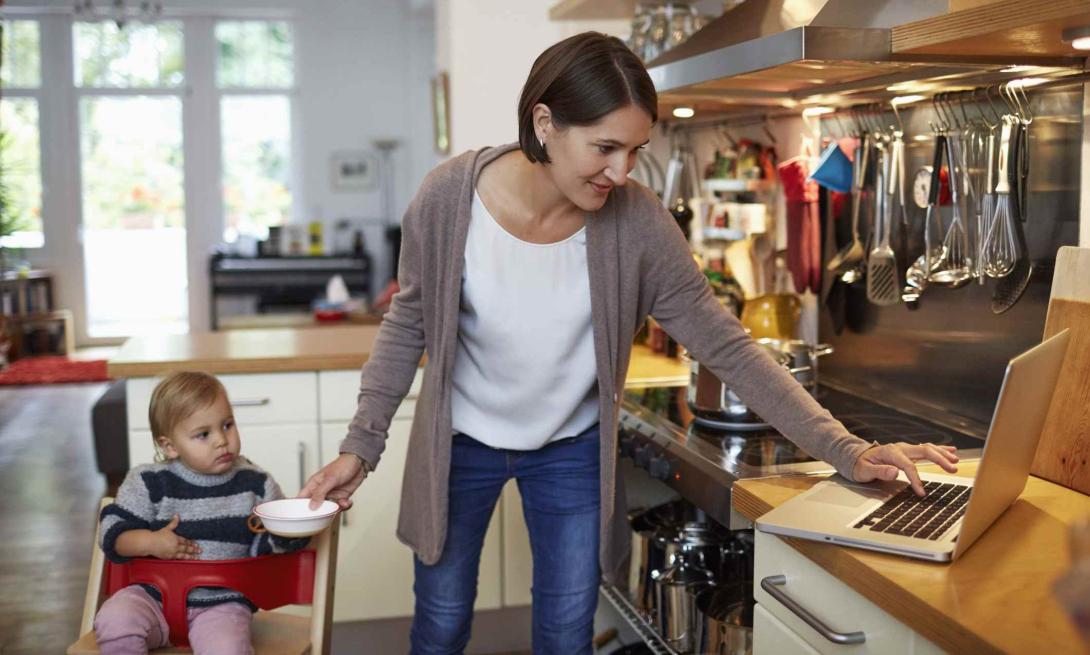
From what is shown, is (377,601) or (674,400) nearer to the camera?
(674,400)

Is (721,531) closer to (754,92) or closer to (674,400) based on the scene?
(674,400)

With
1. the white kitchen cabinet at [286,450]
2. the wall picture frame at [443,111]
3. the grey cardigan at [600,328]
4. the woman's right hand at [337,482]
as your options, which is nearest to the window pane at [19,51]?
the wall picture frame at [443,111]

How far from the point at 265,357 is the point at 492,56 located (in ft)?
5.16

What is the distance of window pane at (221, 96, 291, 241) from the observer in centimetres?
948

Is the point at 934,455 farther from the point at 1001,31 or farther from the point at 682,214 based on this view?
the point at 682,214

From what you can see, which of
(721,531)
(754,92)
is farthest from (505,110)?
(721,531)

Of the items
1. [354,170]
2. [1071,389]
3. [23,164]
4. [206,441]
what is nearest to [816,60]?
[1071,389]

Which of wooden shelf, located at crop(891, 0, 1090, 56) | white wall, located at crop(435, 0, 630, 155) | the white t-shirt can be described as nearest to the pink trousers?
the white t-shirt

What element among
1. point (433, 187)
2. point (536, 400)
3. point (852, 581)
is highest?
point (433, 187)

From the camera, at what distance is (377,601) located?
3033 millimetres

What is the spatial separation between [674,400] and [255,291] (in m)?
6.99

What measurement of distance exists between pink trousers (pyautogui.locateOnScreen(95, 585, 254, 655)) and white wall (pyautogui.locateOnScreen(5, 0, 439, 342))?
759 cm

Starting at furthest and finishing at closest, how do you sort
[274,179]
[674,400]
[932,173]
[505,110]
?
[274,179] < [505,110] < [674,400] < [932,173]

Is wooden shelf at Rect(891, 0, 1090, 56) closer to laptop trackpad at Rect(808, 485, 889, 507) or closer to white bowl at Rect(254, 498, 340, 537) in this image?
laptop trackpad at Rect(808, 485, 889, 507)
